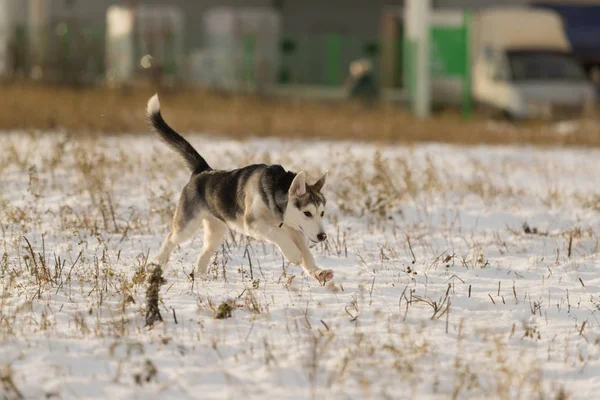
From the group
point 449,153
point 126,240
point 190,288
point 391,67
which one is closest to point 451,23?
point 391,67

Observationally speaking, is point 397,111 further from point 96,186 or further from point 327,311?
point 327,311

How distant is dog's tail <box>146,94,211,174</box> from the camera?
26.0 feet

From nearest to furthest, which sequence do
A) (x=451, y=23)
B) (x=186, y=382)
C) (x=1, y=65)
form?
1. (x=186, y=382)
2. (x=451, y=23)
3. (x=1, y=65)

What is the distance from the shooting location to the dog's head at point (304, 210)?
7.00 m

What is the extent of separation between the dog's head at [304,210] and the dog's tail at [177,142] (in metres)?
1.04

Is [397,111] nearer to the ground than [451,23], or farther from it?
nearer to the ground

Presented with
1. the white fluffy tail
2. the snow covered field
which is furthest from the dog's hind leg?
the white fluffy tail

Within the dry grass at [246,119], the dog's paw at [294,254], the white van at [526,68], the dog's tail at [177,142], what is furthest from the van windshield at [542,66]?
the dog's paw at [294,254]

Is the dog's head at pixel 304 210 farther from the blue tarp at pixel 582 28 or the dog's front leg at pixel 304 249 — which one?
the blue tarp at pixel 582 28

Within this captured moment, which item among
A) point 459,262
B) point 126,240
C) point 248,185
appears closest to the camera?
point 248,185

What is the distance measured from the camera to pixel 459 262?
8.41m

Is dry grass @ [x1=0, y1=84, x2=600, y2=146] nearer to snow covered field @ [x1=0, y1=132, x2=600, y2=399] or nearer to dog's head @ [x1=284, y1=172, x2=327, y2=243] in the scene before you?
snow covered field @ [x1=0, y1=132, x2=600, y2=399]

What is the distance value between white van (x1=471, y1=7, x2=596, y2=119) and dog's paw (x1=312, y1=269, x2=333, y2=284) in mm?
16257

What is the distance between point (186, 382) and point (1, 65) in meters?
23.6
